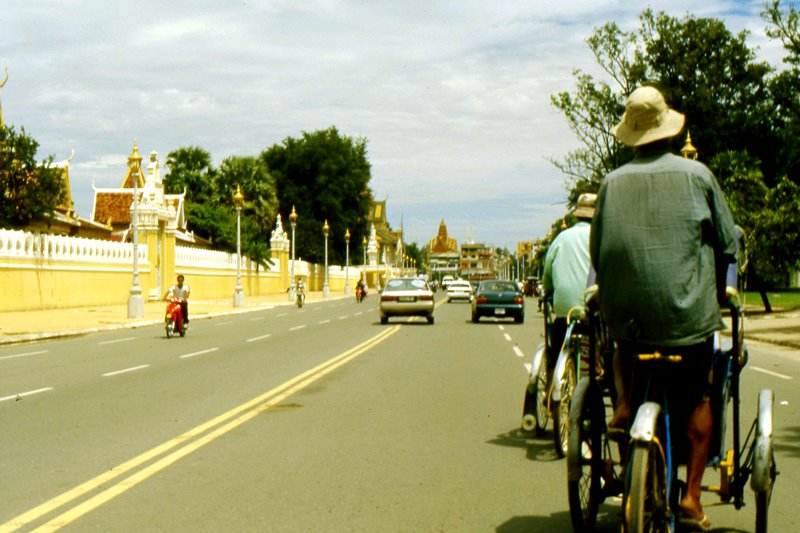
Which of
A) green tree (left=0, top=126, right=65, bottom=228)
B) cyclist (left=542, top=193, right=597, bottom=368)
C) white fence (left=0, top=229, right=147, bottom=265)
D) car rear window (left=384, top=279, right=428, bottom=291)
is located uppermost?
green tree (left=0, top=126, right=65, bottom=228)

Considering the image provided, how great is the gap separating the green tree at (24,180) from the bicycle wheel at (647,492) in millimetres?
35973

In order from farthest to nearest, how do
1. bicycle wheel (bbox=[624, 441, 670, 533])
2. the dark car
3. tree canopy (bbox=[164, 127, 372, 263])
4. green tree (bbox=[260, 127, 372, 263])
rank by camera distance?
green tree (bbox=[260, 127, 372, 263]) < tree canopy (bbox=[164, 127, 372, 263]) < the dark car < bicycle wheel (bbox=[624, 441, 670, 533])

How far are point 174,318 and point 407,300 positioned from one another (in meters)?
9.20

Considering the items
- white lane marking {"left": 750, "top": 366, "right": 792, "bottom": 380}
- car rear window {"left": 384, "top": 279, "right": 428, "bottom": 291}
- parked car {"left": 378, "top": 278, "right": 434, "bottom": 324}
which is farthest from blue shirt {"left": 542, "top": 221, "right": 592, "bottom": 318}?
car rear window {"left": 384, "top": 279, "right": 428, "bottom": 291}

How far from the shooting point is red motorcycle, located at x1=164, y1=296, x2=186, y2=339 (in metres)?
25.6

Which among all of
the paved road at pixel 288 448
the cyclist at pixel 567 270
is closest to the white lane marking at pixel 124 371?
the paved road at pixel 288 448

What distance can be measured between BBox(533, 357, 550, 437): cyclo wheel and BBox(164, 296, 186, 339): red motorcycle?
700 inches

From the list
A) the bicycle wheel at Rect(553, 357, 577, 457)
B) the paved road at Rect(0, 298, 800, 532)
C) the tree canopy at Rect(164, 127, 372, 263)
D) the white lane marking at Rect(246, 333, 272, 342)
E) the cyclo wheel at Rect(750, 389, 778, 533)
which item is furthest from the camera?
the tree canopy at Rect(164, 127, 372, 263)

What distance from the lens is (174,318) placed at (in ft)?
84.4

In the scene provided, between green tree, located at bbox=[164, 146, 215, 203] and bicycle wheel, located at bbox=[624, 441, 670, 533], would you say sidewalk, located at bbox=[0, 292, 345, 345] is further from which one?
green tree, located at bbox=[164, 146, 215, 203]

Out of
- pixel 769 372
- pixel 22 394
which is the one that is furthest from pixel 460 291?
pixel 22 394

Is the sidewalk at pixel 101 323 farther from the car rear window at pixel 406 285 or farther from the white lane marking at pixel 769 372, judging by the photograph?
the car rear window at pixel 406 285

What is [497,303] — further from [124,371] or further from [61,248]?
[124,371]

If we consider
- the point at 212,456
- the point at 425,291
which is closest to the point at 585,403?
the point at 212,456
